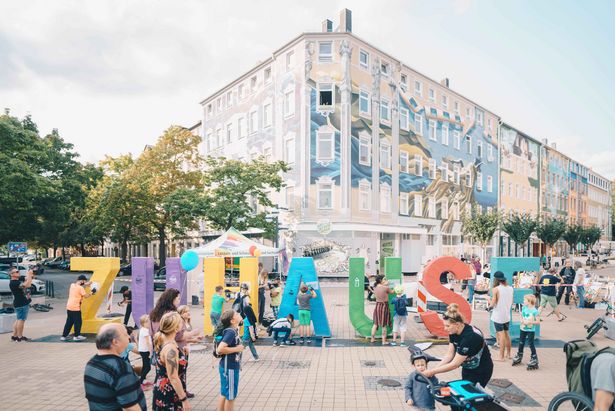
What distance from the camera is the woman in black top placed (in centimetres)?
537

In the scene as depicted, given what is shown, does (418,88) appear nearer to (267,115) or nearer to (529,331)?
(267,115)

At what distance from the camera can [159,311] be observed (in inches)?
287

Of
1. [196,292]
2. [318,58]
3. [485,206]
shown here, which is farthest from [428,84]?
[196,292]

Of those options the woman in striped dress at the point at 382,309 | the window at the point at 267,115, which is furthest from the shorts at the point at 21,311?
the window at the point at 267,115

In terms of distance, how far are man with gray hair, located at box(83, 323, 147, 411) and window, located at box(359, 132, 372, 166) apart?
2975 cm

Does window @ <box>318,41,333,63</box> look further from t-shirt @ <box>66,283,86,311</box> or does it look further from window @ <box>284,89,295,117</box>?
t-shirt @ <box>66,283,86,311</box>

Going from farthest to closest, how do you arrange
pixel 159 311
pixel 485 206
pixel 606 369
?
pixel 485 206, pixel 159 311, pixel 606 369

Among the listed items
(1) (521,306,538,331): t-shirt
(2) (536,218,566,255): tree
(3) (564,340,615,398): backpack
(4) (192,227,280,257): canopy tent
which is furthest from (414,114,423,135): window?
(3) (564,340,615,398): backpack

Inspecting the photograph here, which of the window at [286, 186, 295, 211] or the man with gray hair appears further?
the window at [286, 186, 295, 211]

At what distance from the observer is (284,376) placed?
9.13 meters

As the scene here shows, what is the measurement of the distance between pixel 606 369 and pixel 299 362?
Result: 7.29 meters

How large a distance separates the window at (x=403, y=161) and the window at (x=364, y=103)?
5.38 metres

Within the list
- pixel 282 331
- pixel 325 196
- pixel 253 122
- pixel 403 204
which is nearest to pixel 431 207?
pixel 403 204

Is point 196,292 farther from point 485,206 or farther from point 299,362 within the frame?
point 485,206
